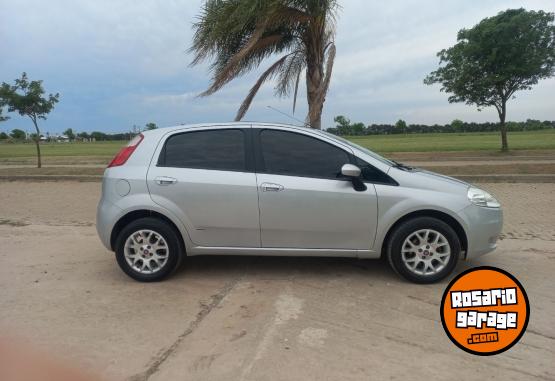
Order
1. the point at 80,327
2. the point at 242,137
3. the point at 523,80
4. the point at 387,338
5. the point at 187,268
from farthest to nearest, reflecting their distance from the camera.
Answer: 1. the point at 523,80
2. the point at 187,268
3. the point at 242,137
4. the point at 80,327
5. the point at 387,338

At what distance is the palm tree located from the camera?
9.19 metres

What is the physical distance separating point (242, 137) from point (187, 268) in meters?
1.67

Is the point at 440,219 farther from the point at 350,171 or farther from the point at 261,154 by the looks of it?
the point at 261,154

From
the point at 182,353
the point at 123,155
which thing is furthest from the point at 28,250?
the point at 182,353

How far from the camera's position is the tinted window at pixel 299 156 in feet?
15.0

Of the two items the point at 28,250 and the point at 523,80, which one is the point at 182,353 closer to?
the point at 28,250

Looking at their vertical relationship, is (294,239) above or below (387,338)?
above

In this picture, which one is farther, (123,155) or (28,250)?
(28,250)

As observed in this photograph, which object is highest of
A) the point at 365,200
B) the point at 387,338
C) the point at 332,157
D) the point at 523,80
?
the point at 523,80

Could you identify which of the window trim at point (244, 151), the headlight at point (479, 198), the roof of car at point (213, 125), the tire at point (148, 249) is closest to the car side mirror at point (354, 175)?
the roof of car at point (213, 125)

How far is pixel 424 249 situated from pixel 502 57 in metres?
18.8

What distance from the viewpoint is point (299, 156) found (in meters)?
4.63

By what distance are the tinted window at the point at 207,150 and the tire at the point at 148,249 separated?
672 mm

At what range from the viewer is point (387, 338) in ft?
11.1
